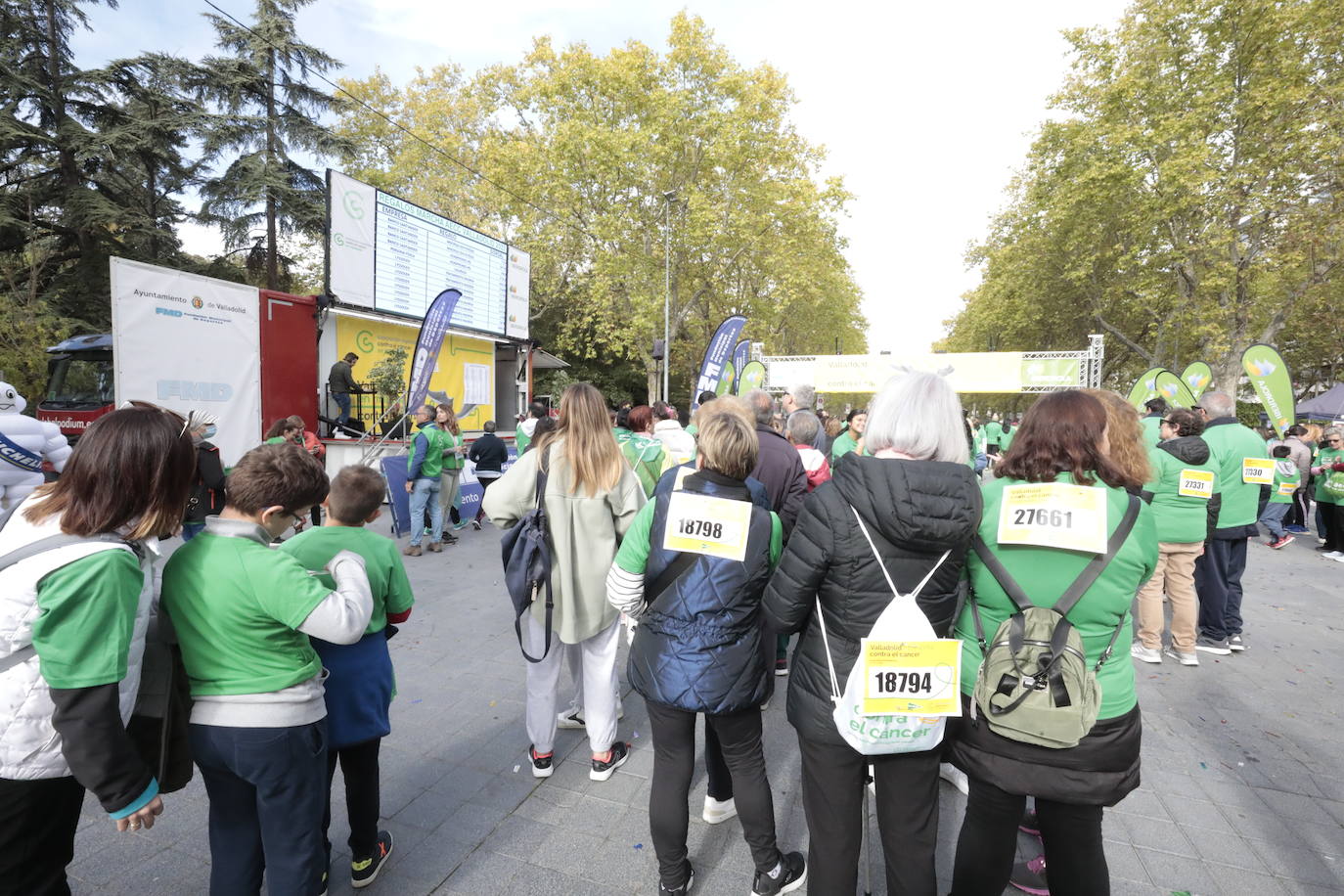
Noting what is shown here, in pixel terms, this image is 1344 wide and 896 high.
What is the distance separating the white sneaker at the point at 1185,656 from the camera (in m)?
4.77

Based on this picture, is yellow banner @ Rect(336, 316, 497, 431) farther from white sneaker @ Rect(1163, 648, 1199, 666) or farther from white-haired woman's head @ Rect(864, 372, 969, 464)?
white sneaker @ Rect(1163, 648, 1199, 666)

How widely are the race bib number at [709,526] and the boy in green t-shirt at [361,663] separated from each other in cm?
99

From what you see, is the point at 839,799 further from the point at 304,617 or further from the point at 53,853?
the point at 53,853

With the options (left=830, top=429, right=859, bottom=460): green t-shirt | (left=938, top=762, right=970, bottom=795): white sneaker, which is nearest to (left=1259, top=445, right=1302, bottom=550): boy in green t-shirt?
(left=830, top=429, right=859, bottom=460): green t-shirt

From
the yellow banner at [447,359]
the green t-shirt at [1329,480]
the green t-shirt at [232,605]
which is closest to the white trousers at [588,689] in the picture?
the green t-shirt at [232,605]

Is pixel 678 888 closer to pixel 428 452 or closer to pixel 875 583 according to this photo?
pixel 875 583

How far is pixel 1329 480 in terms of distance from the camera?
356 inches

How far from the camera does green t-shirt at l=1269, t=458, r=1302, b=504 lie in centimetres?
902

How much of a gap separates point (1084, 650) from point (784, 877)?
1.41m

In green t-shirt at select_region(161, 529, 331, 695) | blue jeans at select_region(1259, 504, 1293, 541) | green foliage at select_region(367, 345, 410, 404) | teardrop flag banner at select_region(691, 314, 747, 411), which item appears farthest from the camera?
teardrop flag banner at select_region(691, 314, 747, 411)

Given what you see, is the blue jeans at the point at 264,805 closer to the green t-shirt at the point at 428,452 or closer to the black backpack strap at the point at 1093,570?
the black backpack strap at the point at 1093,570

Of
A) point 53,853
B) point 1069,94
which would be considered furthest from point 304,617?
point 1069,94

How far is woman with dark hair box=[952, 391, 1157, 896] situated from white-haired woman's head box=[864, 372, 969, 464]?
22 centimetres

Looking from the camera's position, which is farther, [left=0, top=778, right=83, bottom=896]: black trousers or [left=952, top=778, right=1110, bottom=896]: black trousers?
[left=952, top=778, right=1110, bottom=896]: black trousers
